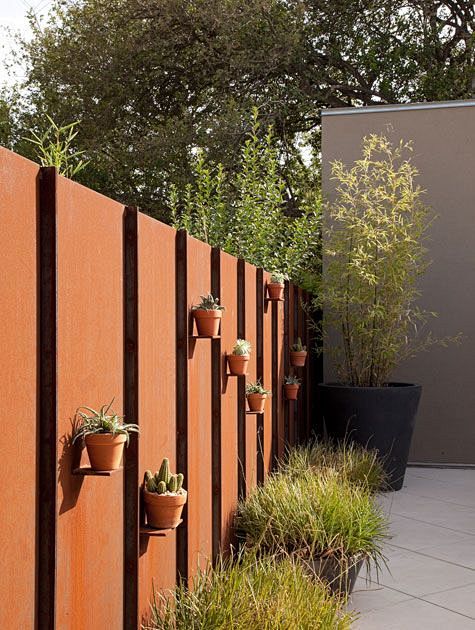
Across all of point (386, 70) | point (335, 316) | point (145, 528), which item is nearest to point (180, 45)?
point (386, 70)

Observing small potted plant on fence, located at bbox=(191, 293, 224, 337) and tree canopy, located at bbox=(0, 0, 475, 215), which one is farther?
tree canopy, located at bbox=(0, 0, 475, 215)

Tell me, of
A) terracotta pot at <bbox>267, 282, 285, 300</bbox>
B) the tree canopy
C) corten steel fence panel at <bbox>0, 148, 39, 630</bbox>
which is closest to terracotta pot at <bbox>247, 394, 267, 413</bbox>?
terracotta pot at <bbox>267, 282, 285, 300</bbox>

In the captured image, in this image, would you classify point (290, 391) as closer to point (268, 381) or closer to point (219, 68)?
point (268, 381)

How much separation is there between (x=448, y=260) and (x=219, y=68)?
656cm

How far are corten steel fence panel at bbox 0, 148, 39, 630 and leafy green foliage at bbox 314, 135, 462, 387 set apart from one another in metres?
4.92

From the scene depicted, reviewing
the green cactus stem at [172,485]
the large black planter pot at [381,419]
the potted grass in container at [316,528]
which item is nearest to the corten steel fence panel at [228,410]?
the potted grass in container at [316,528]

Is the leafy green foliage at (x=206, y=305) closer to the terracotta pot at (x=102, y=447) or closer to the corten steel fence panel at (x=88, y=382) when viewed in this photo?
the corten steel fence panel at (x=88, y=382)

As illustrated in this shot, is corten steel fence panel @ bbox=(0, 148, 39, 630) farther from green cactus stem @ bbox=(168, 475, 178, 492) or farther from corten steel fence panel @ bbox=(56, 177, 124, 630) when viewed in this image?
green cactus stem @ bbox=(168, 475, 178, 492)

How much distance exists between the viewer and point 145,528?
7.87 feet

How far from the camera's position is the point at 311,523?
3691 mm

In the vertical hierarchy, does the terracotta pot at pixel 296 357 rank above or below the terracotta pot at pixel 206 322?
below

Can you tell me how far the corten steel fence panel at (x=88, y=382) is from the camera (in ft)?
6.03

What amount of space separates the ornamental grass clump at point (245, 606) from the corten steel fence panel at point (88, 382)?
0.34 m

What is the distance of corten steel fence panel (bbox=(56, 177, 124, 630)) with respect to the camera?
6.03 feet
